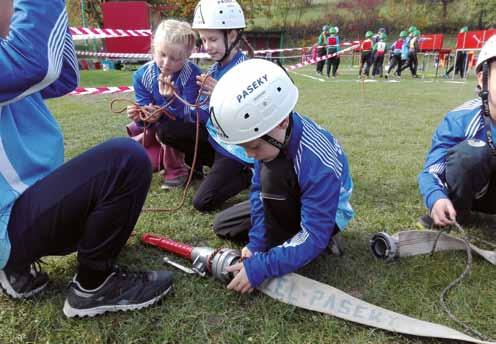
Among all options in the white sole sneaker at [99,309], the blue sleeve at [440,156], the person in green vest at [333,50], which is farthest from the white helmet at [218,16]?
the person in green vest at [333,50]

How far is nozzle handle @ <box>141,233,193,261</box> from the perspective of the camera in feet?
8.66

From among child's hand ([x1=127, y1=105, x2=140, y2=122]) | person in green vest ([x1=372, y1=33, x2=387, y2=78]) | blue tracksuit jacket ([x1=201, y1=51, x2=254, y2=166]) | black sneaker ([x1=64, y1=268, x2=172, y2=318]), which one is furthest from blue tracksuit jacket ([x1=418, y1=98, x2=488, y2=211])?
person in green vest ([x1=372, y1=33, x2=387, y2=78])

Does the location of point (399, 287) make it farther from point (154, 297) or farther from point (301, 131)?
point (154, 297)

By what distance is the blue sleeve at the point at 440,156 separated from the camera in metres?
2.65

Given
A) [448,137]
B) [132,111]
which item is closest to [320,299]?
[448,137]

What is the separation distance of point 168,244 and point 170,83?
1.54m

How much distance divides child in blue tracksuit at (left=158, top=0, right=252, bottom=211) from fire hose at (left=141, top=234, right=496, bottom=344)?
886 millimetres

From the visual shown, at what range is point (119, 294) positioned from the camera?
7.03ft

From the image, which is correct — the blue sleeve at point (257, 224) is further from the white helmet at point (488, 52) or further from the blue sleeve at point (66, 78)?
the white helmet at point (488, 52)

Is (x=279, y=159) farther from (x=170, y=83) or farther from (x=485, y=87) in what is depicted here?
(x=170, y=83)

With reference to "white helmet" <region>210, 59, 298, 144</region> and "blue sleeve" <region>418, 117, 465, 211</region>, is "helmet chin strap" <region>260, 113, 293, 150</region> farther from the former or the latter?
"blue sleeve" <region>418, 117, 465, 211</region>

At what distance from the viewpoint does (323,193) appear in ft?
6.90

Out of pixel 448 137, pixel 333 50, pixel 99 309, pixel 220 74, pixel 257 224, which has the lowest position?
pixel 333 50

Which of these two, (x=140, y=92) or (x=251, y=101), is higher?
(x=251, y=101)
